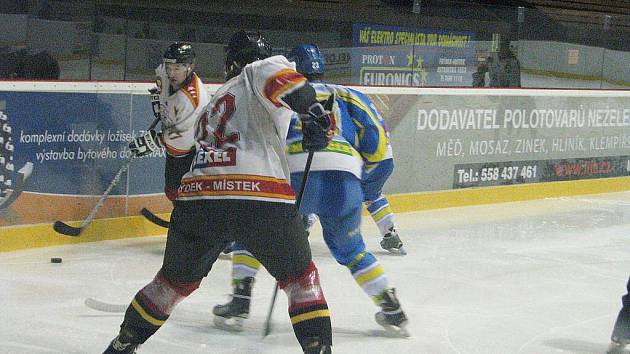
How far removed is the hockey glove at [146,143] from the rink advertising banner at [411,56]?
2473mm

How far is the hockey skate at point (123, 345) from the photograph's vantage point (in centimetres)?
306

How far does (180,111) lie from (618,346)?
2.47m

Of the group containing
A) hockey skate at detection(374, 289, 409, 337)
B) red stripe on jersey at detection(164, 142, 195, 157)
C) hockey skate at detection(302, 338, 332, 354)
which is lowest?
hockey skate at detection(374, 289, 409, 337)

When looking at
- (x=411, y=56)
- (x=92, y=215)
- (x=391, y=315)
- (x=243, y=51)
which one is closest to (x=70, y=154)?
(x=92, y=215)

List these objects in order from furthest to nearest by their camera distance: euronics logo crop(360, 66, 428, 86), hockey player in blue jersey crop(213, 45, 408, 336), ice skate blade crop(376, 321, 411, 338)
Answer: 1. euronics logo crop(360, 66, 428, 86)
2. ice skate blade crop(376, 321, 411, 338)
3. hockey player in blue jersey crop(213, 45, 408, 336)

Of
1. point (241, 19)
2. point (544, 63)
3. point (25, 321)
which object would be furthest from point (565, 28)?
point (25, 321)

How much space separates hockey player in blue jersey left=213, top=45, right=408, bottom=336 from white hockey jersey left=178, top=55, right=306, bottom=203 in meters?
0.82

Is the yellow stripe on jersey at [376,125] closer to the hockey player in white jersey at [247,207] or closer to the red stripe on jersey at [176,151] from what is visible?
the hockey player in white jersey at [247,207]

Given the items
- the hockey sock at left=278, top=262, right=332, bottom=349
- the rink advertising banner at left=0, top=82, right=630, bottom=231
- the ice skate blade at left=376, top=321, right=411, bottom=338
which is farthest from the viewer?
the rink advertising banner at left=0, top=82, right=630, bottom=231

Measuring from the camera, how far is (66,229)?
561 centimetres

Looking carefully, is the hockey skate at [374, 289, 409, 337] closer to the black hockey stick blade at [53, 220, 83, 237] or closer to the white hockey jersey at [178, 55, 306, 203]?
the white hockey jersey at [178, 55, 306, 203]

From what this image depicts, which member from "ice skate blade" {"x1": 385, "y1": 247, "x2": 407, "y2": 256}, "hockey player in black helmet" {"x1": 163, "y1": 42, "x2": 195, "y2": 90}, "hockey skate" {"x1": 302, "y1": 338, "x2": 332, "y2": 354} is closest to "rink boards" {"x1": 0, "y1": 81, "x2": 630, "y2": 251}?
"hockey player in black helmet" {"x1": 163, "y1": 42, "x2": 195, "y2": 90}

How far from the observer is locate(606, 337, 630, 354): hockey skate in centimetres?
369

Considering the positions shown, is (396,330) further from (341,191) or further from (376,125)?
(376,125)
